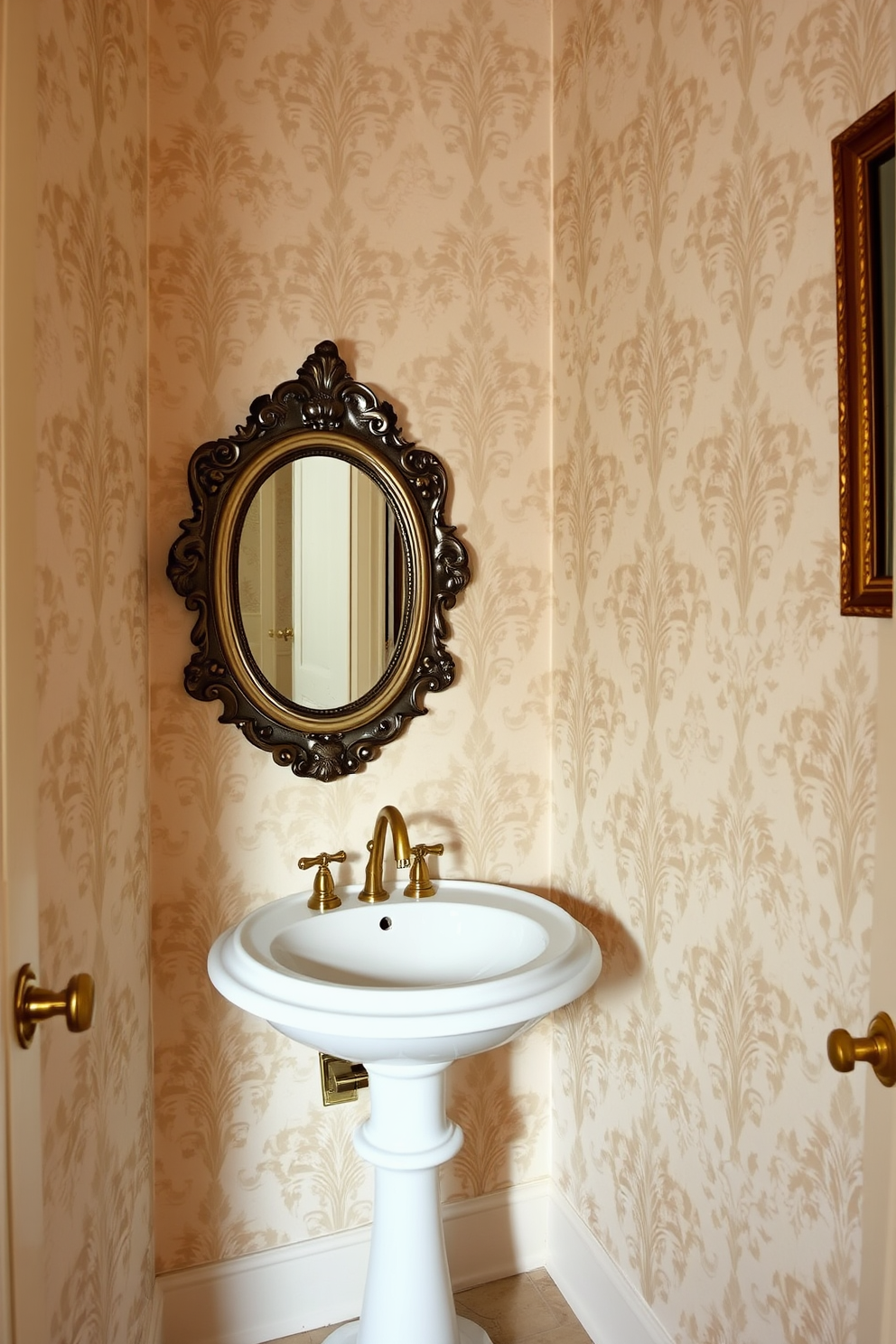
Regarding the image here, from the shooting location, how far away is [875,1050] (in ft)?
2.61

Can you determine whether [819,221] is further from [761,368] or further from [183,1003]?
[183,1003]

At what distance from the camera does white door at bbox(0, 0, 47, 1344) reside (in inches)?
31.9

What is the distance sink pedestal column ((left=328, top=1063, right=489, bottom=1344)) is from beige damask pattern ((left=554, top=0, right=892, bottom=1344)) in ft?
1.17

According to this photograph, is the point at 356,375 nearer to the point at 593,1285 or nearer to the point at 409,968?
the point at 409,968

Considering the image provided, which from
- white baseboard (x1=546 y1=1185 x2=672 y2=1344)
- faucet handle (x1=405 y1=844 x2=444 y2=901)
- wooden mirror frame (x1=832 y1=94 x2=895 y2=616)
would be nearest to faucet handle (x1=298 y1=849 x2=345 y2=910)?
faucet handle (x1=405 y1=844 x2=444 y2=901)

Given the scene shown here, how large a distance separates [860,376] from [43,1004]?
3.38 feet

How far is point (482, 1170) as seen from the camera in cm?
200

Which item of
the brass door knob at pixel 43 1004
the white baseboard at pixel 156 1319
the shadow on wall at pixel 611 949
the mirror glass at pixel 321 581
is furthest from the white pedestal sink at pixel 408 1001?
the brass door knob at pixel 43 1004

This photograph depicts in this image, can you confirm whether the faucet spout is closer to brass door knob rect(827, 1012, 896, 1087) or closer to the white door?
the white door

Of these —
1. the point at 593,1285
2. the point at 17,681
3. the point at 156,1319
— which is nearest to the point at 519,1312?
the point at 593,1285

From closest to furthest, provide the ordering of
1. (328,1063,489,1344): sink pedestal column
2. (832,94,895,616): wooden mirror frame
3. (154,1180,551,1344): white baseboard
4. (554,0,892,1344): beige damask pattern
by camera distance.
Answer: (832,94,895,616): wooden mirror frame, (554,0,892,1344): beige damask pattern, (328,1063,489,1344): sink pedestal column, (154,1180,551,1344): white baseboard

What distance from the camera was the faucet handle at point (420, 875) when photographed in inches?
71.1


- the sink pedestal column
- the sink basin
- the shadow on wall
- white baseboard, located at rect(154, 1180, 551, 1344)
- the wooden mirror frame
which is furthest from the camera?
white baseboard, located at rect(154, 1180, 551, 1344)

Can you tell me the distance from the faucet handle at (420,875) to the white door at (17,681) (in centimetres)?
96
